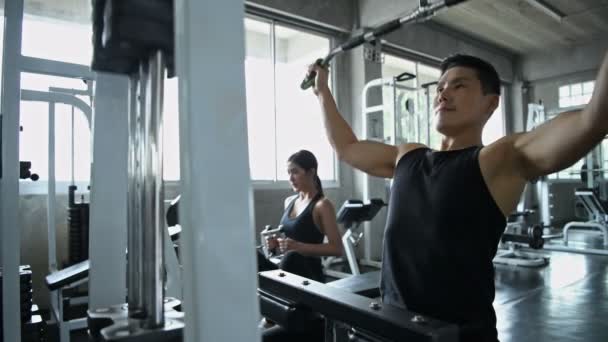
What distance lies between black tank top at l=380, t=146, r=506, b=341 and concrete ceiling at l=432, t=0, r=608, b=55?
441 cm

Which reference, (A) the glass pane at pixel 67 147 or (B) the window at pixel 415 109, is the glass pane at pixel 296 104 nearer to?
(B) the window at pixel 415 109

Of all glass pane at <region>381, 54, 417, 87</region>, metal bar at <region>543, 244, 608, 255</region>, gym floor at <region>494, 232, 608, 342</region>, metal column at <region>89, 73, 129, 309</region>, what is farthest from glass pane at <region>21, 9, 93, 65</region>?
metal bar at <region>543, 244, 608, 255</region>

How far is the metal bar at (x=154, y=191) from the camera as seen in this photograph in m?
0.50

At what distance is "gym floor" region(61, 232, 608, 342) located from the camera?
92.7 inches

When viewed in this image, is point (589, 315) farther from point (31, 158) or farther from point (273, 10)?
point (31, 158)

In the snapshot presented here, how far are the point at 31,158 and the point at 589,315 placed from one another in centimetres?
419

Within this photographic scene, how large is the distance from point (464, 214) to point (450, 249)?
0.28 feet

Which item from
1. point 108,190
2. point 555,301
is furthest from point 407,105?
point 108,190

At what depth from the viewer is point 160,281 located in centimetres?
50

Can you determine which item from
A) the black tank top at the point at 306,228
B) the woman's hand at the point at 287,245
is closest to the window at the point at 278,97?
the black tank top at the point at 306,228

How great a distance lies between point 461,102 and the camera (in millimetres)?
1081

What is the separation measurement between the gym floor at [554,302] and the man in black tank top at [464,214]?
1.72m

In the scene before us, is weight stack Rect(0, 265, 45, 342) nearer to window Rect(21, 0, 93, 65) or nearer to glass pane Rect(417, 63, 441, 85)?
window Rect(21, 0, 93, 65)

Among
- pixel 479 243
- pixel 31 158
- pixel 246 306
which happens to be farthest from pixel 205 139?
pixel 31 158
